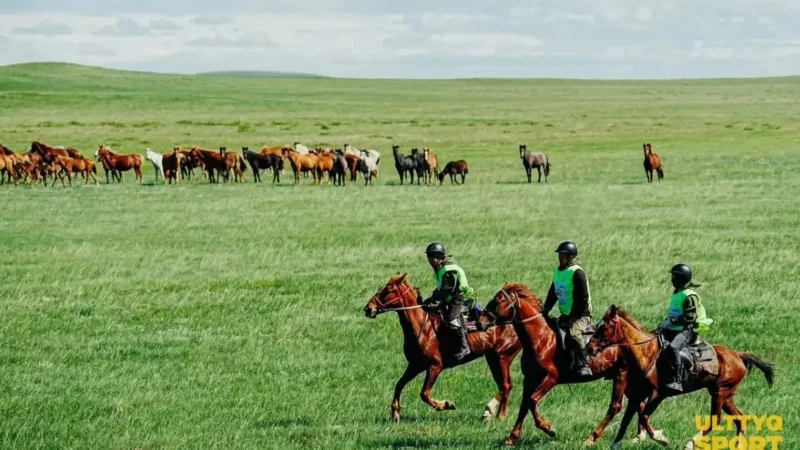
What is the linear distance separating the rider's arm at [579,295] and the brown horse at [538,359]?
270mm

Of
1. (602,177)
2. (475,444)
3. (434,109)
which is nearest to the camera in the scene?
(475,444)

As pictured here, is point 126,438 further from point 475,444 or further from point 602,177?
point 602,177

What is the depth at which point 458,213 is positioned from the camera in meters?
33.9

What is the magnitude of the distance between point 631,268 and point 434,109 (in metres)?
103

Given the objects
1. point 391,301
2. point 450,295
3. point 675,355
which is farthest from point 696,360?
point 391,301

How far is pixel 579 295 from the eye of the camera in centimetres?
1145

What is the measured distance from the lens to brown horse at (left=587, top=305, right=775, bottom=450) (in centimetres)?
1080

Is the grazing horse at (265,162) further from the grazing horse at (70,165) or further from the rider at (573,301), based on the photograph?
the rider at (573,301)

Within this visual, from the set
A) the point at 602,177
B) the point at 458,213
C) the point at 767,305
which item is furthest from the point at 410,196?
the point at 767,305

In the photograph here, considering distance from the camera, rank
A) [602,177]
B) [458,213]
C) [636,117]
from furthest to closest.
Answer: [636,117] < [602,177] < [458,213]

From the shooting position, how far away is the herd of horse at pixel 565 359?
10945 millimetres

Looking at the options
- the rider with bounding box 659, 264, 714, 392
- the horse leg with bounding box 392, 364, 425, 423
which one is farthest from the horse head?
the rider with bounding box 659, 264, 714, 392

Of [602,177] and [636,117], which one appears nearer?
[602,177]

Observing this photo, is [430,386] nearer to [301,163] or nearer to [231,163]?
[301,163]
